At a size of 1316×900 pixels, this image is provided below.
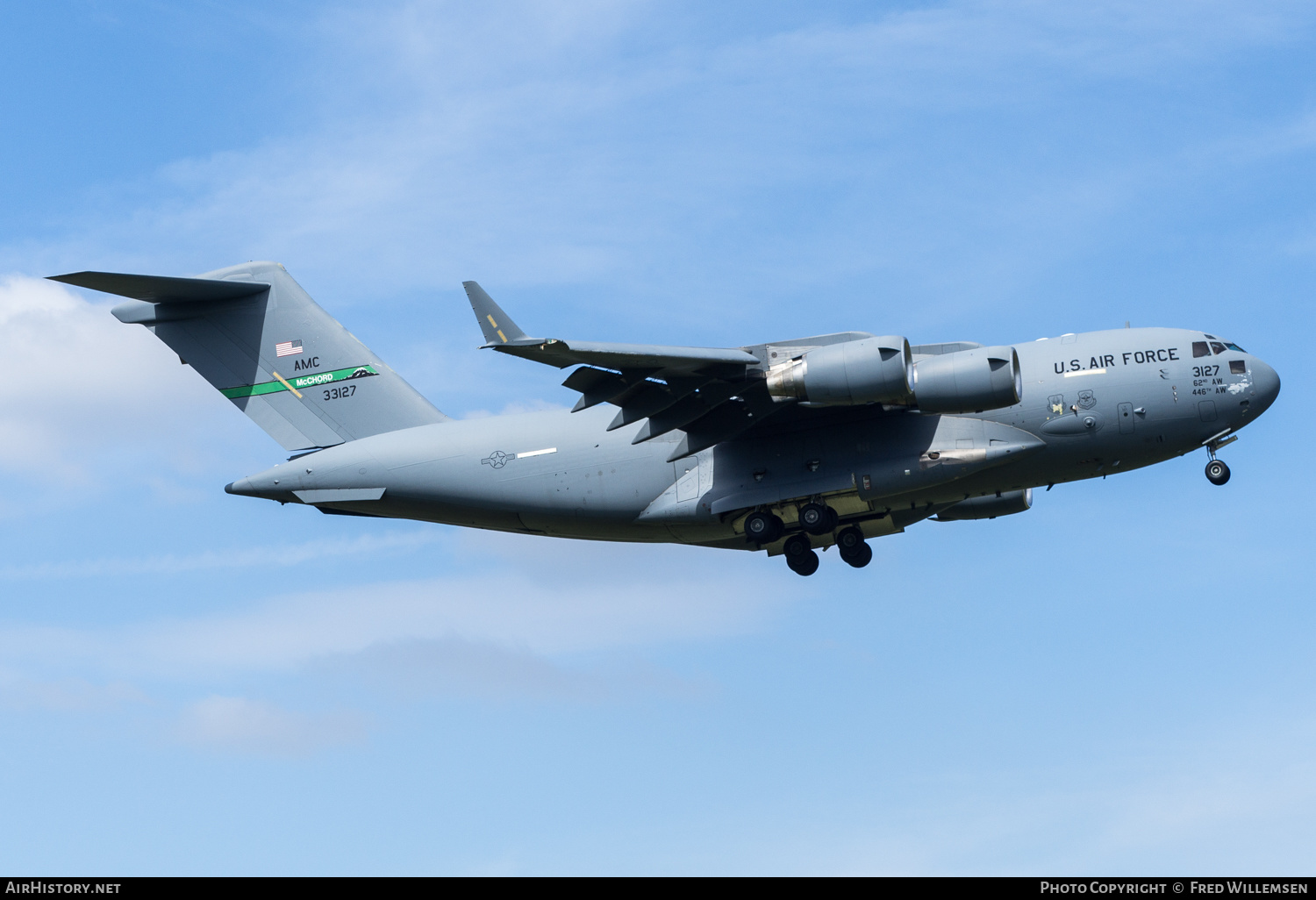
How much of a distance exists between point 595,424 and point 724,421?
6.53ft

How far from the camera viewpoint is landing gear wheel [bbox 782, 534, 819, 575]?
1938 centimetres

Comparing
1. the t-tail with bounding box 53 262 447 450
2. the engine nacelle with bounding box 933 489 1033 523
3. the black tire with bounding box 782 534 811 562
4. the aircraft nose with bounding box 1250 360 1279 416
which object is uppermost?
the t-tail with bounding box 53 262 447 450

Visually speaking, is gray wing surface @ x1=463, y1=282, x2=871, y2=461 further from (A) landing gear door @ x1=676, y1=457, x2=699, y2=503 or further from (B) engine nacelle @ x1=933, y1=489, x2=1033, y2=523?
(B) engine nacelle @ x1=933, y1=489, x2=1033, y2=523

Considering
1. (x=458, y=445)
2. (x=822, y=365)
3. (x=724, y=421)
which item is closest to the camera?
(x=822, y=365)

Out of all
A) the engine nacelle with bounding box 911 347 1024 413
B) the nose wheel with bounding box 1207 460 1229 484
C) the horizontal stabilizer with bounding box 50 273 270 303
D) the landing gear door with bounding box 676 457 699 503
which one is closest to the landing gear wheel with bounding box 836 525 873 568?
the landing gear door with bounding box 676 457 699 503

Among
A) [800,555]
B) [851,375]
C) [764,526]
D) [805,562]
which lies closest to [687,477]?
[764,526]

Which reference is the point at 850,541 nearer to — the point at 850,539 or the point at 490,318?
the point at 850,539

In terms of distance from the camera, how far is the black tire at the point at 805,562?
63.9 feet

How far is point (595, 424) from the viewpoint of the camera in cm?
1916

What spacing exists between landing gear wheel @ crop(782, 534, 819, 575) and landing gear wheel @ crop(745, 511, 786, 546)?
74cm

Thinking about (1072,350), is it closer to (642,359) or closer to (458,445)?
(642,359)

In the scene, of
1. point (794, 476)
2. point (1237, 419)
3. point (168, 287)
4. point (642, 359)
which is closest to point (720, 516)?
point (794, 476)

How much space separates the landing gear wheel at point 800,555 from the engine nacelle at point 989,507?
2302 millimetres

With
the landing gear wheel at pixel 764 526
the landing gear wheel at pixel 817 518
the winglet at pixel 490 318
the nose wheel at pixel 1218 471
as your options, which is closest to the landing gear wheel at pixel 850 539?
the landing gear wheel at pixel 817 518
